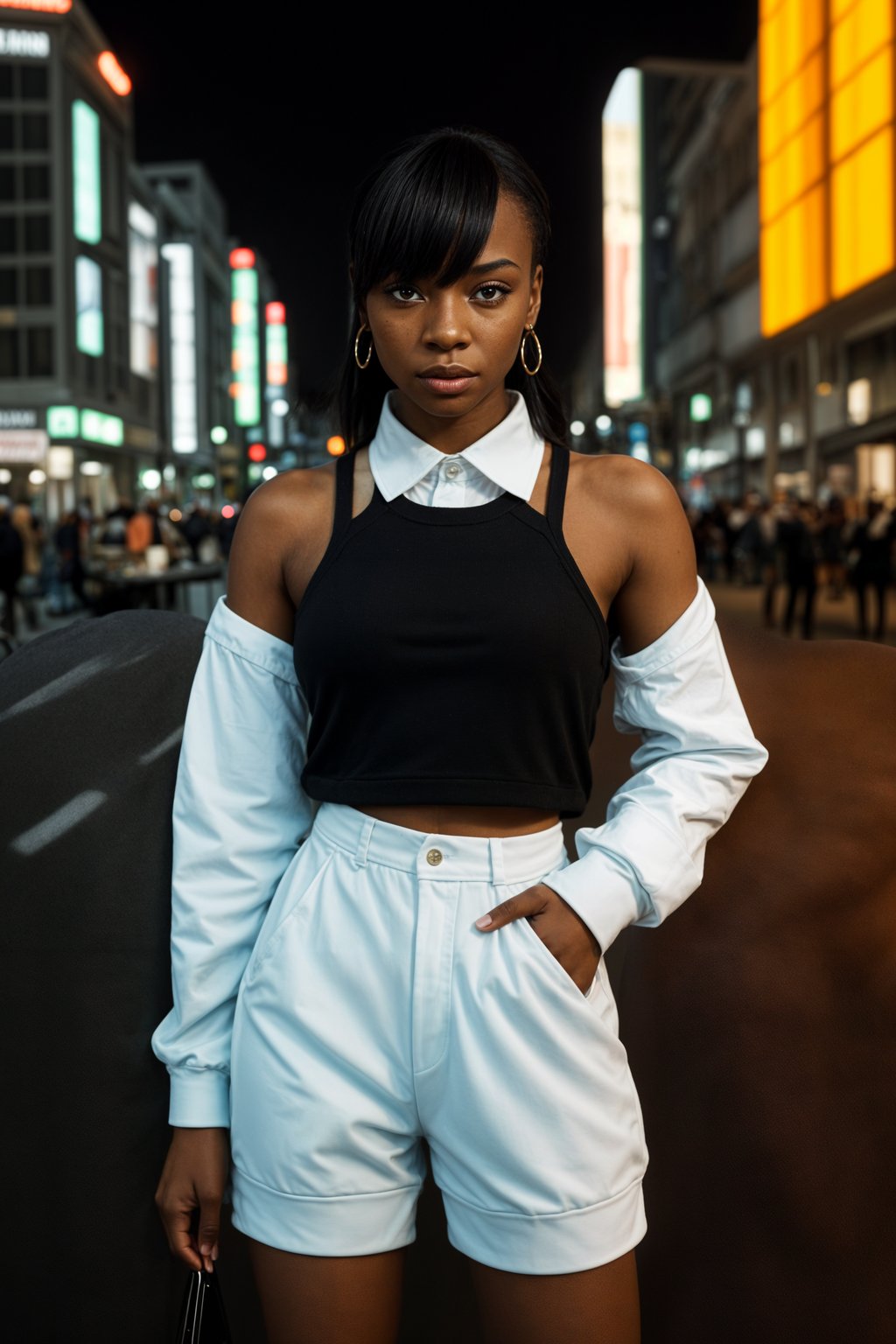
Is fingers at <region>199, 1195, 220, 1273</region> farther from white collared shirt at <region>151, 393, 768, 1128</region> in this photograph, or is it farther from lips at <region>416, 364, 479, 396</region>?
lips at <region>416, 364, 479, 396</region>

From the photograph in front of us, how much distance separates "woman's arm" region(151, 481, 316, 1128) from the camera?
189 centimetres

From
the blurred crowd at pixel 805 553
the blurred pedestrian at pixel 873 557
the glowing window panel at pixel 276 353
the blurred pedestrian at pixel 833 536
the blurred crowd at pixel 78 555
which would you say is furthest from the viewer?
the glowing window panel at pixel 276 353

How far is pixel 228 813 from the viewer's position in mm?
1902

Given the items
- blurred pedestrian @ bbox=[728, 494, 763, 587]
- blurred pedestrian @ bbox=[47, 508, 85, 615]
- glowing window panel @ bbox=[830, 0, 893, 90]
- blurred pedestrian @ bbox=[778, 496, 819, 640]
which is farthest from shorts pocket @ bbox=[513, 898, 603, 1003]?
glowing window panel @ bbox=[830, 0, 893, 90]

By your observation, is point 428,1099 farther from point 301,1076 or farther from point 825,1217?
point 825,1217

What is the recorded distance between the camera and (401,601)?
5.78 feet

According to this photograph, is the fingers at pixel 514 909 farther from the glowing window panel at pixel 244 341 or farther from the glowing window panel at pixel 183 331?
the glowing window panel at pixel 244 341

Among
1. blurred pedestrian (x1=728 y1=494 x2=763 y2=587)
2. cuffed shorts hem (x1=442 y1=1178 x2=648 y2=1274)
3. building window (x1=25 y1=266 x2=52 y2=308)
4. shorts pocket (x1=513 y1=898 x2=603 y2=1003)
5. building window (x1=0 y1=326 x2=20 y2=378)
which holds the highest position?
building window (x1=25 y1=266 x2=52 y2=308)

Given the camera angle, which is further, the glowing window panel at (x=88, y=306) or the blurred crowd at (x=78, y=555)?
the glowing window panel at (x=88, y=306)

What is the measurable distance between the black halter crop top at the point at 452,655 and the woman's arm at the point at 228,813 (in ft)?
0.35

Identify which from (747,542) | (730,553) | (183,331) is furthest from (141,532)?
(183,331)

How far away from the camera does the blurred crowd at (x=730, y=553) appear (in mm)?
15617

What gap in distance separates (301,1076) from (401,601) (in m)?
0.66

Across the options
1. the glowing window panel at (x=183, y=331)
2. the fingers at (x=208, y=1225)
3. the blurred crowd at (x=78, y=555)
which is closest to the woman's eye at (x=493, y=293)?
the fingers at (x=208, y=1225)
